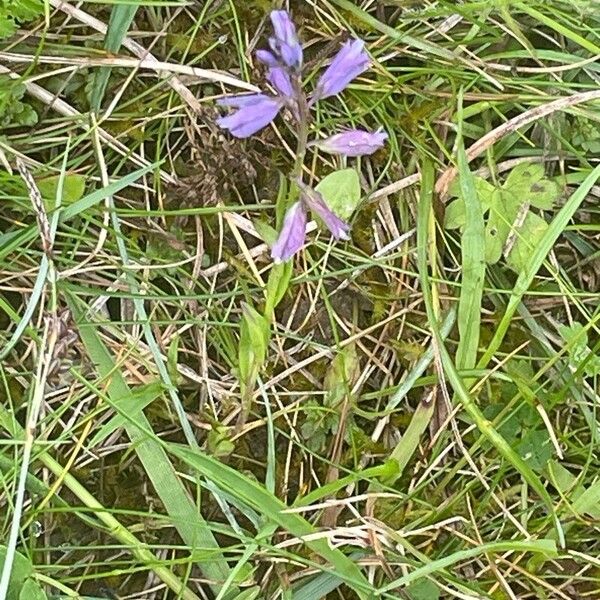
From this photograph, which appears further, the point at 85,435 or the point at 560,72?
the point at 560,72

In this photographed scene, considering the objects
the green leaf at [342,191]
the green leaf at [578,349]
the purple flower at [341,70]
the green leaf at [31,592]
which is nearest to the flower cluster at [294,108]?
the purple flower at [341,70]

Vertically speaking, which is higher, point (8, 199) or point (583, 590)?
point (8, 199)

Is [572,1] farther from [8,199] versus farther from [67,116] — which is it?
[8,199]

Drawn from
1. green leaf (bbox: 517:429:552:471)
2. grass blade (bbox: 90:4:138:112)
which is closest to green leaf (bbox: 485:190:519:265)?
green leaf (bbox: 517:429:552:471)

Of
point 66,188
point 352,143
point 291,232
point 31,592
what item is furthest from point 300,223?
point 31,592

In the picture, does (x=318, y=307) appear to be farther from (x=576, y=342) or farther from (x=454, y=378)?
(x=576, y=342)

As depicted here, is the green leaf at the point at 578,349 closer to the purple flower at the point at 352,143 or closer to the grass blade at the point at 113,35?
the purple flower at the point at 352,143

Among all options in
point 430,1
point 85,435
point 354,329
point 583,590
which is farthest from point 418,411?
point 430,1

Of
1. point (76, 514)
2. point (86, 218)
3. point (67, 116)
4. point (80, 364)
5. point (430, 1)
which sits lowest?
point (76, 514)
